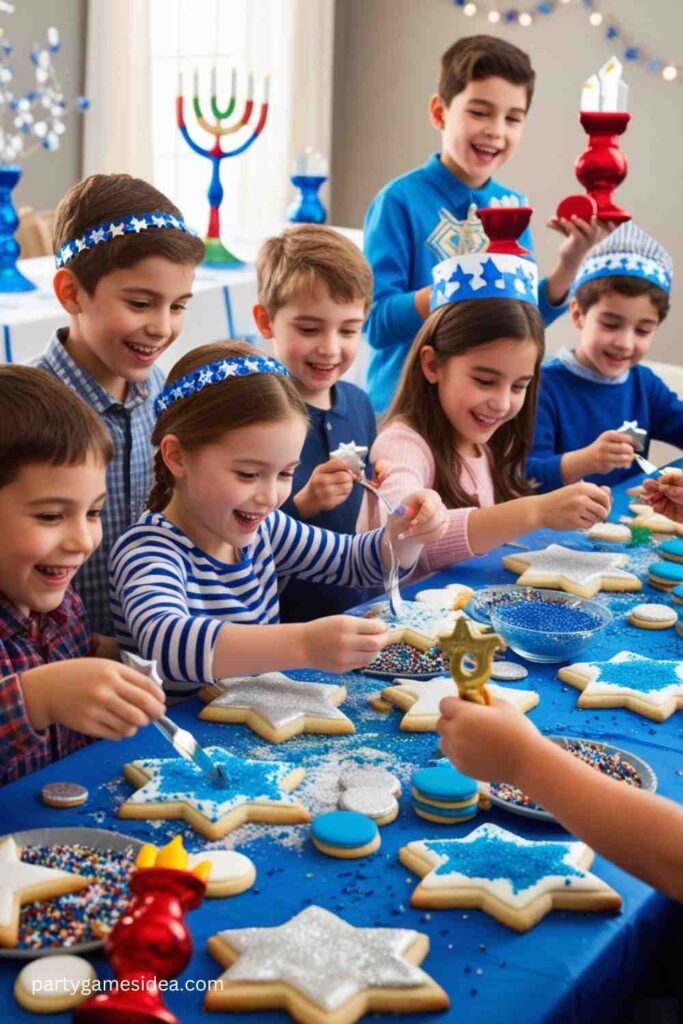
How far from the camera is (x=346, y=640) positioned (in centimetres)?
130

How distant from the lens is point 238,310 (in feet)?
10.6

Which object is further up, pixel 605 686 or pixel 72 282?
Result: pixel 72 282

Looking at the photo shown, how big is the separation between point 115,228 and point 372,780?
0.97 meters

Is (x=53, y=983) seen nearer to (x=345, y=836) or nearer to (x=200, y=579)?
(x=345, y=836)

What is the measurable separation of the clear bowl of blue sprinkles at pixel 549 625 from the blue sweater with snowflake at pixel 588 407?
101 cm

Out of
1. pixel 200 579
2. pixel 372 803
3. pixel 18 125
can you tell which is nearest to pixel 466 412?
pixel 200 579

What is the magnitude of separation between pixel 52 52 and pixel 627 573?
112 inches

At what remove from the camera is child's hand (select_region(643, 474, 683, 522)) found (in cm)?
201

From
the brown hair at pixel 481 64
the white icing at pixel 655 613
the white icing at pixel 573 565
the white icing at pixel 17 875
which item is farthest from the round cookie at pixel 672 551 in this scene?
the brown hair at pixel 481 64

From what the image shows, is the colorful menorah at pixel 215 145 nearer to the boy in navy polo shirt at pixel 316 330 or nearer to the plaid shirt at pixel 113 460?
the boy in navy polo shirt at pixel 316 330

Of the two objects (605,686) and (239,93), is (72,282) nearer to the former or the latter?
(605,686)

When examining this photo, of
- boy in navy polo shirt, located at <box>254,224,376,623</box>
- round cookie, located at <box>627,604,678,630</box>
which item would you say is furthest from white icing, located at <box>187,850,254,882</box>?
boy in navy polo shirt, located at <box>254,224,376,623</box>

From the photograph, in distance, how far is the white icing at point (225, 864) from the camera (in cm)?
98

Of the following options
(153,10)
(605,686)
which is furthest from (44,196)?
(605,686)
